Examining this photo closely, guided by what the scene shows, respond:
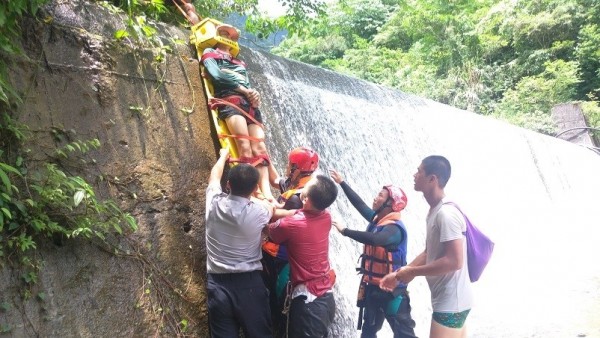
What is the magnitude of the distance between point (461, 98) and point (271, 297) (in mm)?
18945

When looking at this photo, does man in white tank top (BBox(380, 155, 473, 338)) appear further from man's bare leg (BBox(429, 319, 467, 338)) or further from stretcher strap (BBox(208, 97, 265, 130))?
stretcher strap (BBox(208, 97, 265, 130))

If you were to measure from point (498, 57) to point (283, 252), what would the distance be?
844 inches

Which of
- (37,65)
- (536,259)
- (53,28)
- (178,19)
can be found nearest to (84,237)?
(37,65)

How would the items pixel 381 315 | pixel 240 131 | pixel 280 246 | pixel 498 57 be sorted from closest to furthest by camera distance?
pixel 280 246 < pixel 381 315 < pixel 240 131 < pixel 498 57

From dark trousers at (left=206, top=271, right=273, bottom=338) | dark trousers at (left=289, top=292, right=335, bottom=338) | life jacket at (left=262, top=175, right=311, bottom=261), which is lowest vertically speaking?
dark trousers at (left=289, top=292, right=335, bottom=338)

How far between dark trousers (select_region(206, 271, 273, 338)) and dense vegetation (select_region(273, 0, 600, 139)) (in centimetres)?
1567

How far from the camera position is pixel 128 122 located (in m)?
3.05

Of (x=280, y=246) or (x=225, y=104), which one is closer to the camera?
(x=280, y=246)

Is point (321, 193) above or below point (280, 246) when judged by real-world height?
above

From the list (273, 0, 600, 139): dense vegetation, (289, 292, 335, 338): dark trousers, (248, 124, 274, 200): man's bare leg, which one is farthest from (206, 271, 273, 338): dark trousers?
(273, 0, 600, 139): dense vegetation

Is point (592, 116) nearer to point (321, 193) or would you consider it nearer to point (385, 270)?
point (385, 270)

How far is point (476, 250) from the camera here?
2.76 metres

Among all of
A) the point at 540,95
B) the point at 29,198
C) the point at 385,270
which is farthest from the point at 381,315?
the point at 540,95

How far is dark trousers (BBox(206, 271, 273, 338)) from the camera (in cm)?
263
